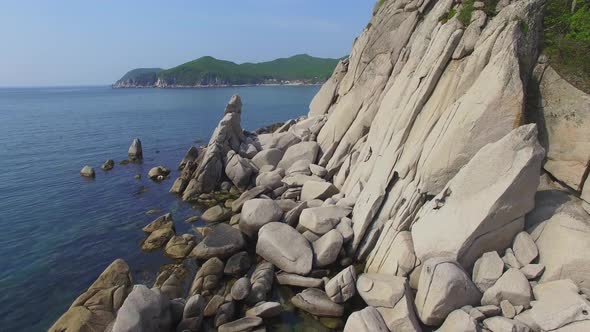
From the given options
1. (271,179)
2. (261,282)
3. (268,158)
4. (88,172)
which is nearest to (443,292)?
(261,282)

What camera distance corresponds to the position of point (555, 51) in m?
19.7

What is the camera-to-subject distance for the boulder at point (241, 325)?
15.3 m

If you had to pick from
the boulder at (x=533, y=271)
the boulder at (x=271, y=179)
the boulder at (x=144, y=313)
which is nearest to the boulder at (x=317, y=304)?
the boulder at (x=144, y=313)

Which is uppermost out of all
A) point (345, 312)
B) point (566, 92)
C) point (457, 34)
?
point (457, 34)

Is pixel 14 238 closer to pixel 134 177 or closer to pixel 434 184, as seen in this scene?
pixel 134 177

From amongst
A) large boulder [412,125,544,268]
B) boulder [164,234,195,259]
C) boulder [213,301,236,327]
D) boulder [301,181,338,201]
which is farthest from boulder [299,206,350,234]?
boulder [164,234,195,259]

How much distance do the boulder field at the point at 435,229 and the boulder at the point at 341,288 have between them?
6 cm

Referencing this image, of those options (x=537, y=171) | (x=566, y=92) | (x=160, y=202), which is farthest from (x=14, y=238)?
(x=566, y=92)

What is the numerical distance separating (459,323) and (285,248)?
892 cm

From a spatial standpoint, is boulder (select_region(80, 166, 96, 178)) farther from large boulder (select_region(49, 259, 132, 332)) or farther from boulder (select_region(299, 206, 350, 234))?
boulder (select_region(299, 206, 350, 234))

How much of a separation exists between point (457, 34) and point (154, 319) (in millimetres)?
21541

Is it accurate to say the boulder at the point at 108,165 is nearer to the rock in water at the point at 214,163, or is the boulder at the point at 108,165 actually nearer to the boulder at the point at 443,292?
the rock in water at the point at 214,163

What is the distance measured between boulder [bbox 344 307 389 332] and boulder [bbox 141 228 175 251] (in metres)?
13.8

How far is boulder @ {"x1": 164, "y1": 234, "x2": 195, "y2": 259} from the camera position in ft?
71.5
